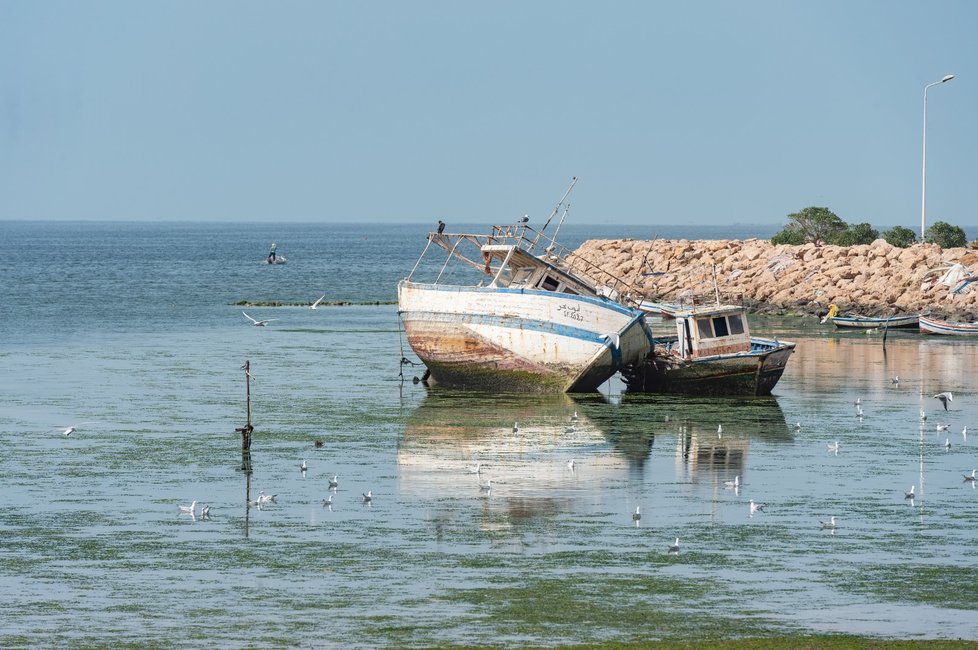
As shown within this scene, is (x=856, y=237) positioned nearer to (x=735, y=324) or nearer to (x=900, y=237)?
(x=900, y=237)

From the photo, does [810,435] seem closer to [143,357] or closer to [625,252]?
[143,357]

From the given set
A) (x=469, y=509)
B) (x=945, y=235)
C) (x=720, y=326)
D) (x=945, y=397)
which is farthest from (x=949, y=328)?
(x=469, y=509)

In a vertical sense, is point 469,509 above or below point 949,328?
below

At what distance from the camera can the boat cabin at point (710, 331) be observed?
138ft

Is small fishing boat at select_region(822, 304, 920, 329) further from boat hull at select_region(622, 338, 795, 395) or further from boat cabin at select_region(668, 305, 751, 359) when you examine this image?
boat hull at select_region(622, 338, 795, 395)

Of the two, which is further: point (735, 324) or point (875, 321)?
point (875, 321)

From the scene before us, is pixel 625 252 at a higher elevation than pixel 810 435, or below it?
higher

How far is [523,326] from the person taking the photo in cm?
4153

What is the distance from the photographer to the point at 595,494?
27781mm

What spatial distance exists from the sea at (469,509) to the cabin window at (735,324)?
208 centimetres

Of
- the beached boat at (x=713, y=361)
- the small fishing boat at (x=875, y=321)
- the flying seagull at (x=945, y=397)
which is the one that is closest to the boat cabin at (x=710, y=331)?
the beached boat at (x=713, y=361)

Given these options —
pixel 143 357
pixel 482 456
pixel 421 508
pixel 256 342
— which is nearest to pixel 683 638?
pixel 421 508

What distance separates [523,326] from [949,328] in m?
27.4

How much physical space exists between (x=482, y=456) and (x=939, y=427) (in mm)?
10730
